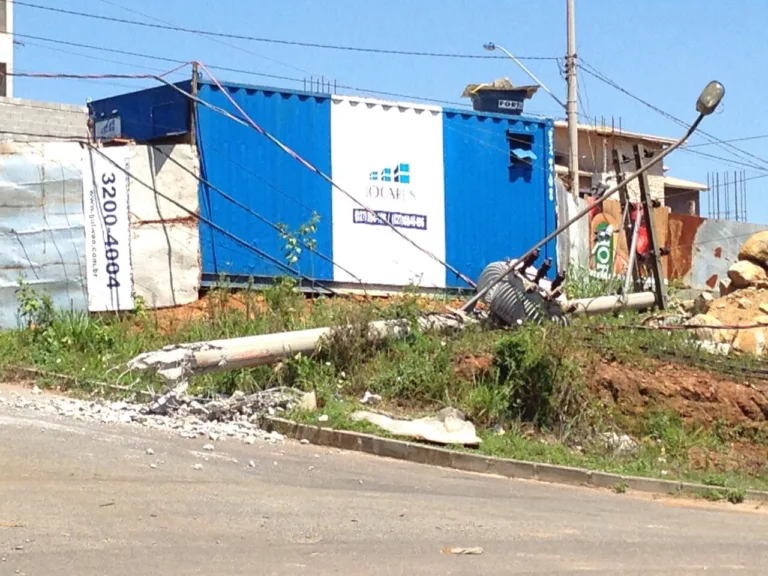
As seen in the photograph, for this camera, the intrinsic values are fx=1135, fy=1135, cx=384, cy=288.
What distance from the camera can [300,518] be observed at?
785cm

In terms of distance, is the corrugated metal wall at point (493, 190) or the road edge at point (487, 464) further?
the corrugated metal wall at point (493, 190)

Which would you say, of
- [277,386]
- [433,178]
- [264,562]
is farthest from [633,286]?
[264,562]

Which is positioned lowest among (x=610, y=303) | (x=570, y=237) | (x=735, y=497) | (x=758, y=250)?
(x=735, y=497)

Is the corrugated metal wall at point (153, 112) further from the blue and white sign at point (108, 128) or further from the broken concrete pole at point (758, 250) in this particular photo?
the broken concrete pole at point (758, 250)

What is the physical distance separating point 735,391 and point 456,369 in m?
3.31

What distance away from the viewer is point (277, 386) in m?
13.4

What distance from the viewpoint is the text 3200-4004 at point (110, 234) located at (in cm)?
1691

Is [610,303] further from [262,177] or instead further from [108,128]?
[108,128]

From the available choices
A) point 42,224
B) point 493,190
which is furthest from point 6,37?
point 42,224

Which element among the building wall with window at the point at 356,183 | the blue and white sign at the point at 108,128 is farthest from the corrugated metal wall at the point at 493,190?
the blue and white sign at the point at 108,128

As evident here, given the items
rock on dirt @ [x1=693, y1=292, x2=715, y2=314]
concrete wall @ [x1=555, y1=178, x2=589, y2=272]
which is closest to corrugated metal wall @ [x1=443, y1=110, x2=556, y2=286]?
concrete wall @ [x1=555, y1=178, x2=589, y2=272]

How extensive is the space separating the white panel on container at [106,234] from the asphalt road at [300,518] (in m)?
5.81

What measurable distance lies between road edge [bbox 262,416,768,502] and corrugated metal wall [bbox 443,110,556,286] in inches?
338

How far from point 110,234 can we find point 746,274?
10609mm
